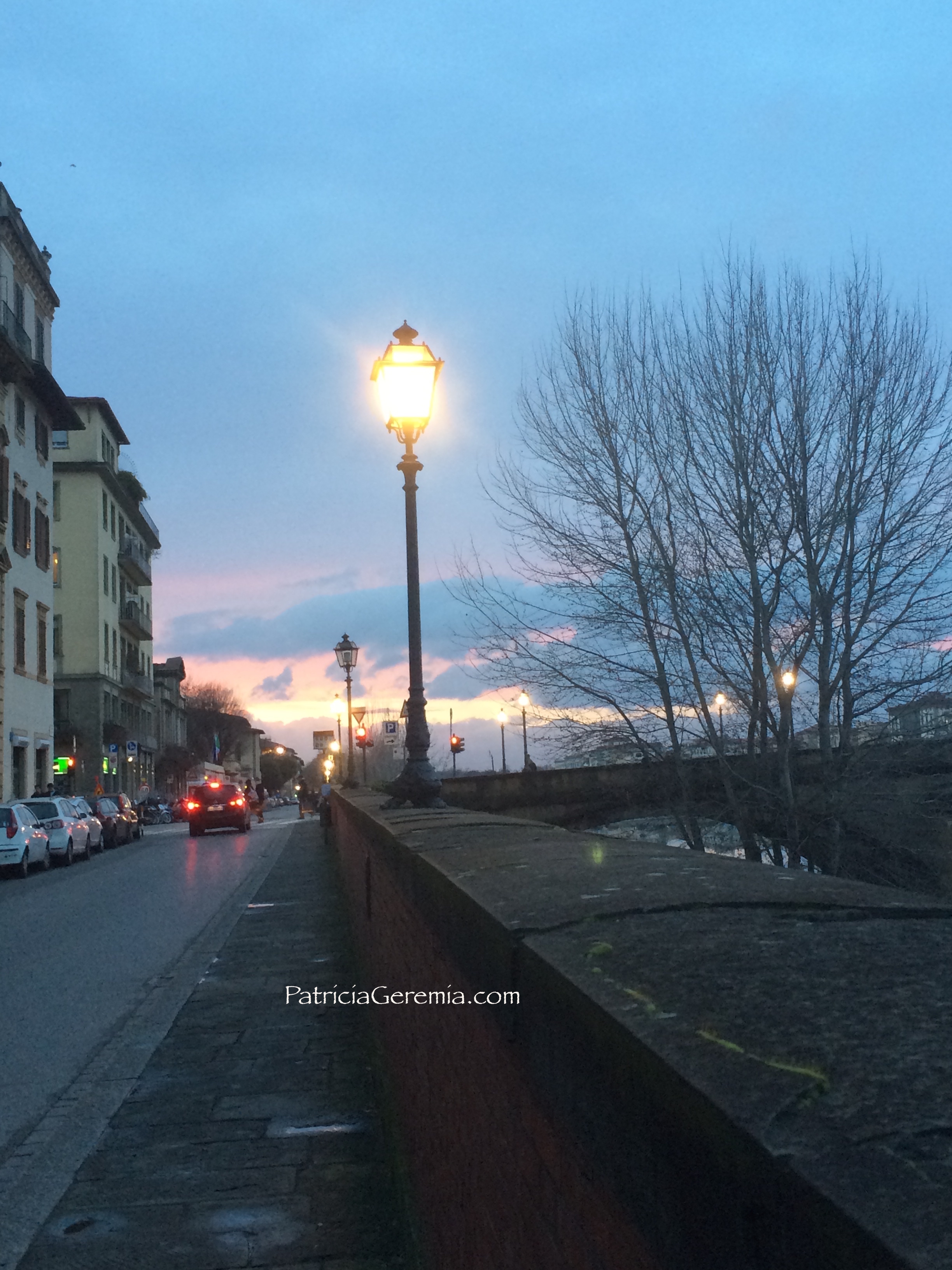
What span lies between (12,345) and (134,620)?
1169 inches

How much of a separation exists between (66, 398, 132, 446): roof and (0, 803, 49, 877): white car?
35.7 meters

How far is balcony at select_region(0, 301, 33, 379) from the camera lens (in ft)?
118

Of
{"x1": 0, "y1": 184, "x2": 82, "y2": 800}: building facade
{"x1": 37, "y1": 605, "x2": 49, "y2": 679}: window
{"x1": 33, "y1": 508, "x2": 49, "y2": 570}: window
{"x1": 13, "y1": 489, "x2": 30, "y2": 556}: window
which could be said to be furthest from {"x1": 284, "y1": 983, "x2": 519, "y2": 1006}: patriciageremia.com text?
{"x1": 33, "y1": 508, "x2": 49, "y2": 570}: window

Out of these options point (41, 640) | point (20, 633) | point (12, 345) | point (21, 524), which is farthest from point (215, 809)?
point (12, 345)

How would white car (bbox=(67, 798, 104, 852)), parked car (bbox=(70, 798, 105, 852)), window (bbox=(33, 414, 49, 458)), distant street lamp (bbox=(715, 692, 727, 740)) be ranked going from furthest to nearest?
window (bbox=(33, 414, 49, 458)) < parked car (bbox=(70, 798, 105, 852)) < white car (bbox=(67, 798, 104, 852)) < distant street lamp (bbox=(715, 692, 727, 740))

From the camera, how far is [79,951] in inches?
439

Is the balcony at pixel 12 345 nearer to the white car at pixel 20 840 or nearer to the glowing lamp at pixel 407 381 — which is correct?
the white car at pixel 20 840

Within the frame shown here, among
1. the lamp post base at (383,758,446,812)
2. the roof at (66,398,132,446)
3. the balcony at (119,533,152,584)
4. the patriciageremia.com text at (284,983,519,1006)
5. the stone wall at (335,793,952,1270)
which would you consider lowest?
the patriciageremia.com text at (284,983,519,1006)

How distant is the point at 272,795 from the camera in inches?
5581

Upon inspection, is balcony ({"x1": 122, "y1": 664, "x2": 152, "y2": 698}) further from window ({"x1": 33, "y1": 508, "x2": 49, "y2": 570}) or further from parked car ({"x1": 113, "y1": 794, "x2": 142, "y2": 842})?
parked car ({"x1": 113, "y1": 794, "x2": 142, "y2": 842})

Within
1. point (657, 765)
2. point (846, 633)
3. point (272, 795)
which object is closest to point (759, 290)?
point (846, 633)

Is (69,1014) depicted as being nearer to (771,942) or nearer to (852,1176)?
(771,942)

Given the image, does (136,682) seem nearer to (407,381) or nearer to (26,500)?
(26,500)

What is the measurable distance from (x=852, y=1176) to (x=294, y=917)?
490 inches
